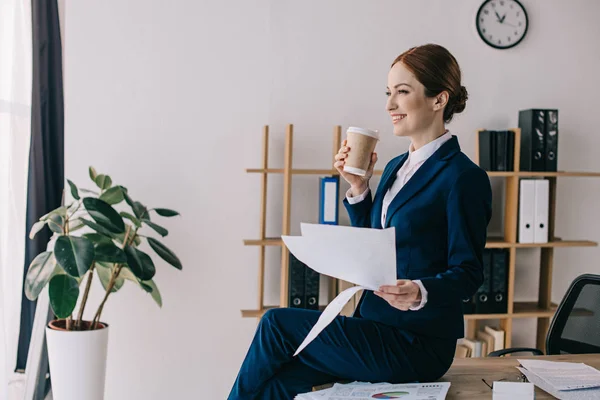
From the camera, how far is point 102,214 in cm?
294

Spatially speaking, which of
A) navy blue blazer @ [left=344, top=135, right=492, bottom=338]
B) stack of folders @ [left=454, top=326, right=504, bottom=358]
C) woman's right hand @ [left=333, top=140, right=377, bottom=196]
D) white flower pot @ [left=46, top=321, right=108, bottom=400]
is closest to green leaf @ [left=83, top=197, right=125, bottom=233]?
white flower pot @ [left=46, top=321, right=108, bottom=400]

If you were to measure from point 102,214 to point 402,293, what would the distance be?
1.77 metres

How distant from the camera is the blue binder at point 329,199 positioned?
3.42 meters

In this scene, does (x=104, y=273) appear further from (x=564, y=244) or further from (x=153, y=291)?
(x=564, y=244)

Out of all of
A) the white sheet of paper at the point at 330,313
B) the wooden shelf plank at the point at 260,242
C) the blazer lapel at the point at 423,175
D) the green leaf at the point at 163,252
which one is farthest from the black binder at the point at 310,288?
the white sheet of paper at the point at 330,313

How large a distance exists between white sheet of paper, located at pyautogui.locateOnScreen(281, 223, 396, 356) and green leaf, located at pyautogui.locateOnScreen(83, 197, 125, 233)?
1597 mm

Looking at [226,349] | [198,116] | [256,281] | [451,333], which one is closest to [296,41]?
[198,116]

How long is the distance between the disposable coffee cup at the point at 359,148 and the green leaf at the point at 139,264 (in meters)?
1.45

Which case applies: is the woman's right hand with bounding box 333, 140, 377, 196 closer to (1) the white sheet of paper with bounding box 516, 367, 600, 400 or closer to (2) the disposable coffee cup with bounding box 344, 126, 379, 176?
(2) the disposable coffee cup with bounding box 344, 126, 379, 176

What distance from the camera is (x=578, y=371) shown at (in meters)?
1.92

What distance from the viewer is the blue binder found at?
342 centimetres

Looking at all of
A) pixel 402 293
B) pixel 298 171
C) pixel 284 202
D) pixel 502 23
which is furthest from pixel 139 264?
pixel 502 23

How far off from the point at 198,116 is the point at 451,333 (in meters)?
2.13

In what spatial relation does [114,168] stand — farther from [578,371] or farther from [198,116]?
[578,371]
